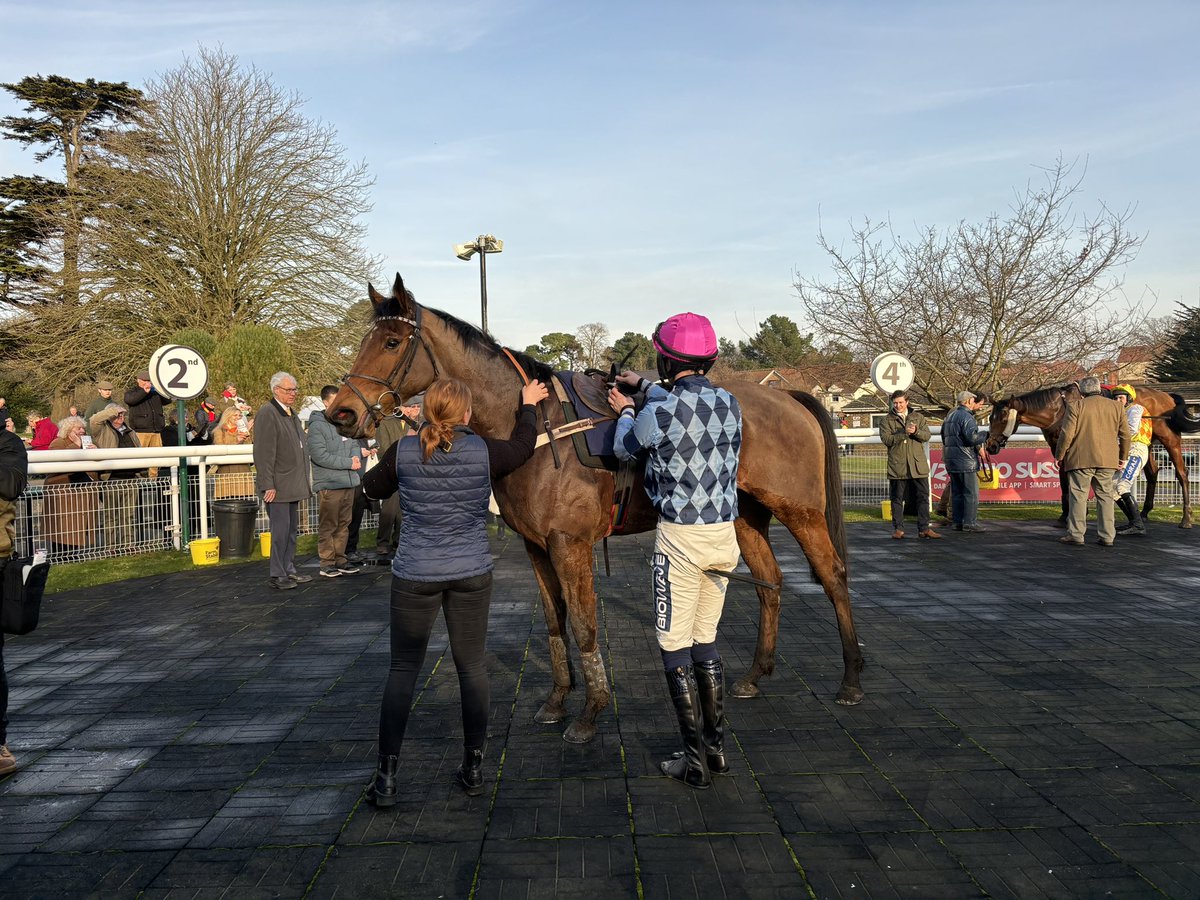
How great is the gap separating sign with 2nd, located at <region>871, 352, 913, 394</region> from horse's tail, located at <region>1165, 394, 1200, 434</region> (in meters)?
3.87

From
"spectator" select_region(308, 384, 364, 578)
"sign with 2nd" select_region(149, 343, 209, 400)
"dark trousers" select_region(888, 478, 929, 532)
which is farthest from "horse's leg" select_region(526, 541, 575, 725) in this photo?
"dark trousers" select_region(888, 478, 929, 532)

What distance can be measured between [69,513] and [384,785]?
772 cm

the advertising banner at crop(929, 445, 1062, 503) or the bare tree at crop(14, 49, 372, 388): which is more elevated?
the bare tree at crop(14, 49, 372, 388)

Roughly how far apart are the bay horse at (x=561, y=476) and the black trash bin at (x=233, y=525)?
22.3 feet

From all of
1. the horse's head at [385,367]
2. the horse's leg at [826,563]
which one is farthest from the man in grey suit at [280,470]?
the horse's leg at [826,563]

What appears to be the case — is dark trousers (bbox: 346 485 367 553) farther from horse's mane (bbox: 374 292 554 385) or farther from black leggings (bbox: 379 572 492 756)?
black leggings (bbox: 379 572 492 756)

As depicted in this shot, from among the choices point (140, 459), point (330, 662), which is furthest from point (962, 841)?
point (140, 459)

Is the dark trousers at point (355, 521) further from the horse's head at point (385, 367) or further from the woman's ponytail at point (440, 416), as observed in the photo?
the woman's ponytail at point (440, 416)

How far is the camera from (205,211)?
80.9 ft

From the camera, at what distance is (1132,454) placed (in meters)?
11.9

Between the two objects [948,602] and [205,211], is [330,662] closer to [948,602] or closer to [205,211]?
[948,602]

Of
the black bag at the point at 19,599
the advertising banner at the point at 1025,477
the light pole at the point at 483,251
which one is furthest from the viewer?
the light pole at the point at 483,251

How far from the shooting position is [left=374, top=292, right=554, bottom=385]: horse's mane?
4219 millimetres

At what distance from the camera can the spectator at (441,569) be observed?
3.46m
